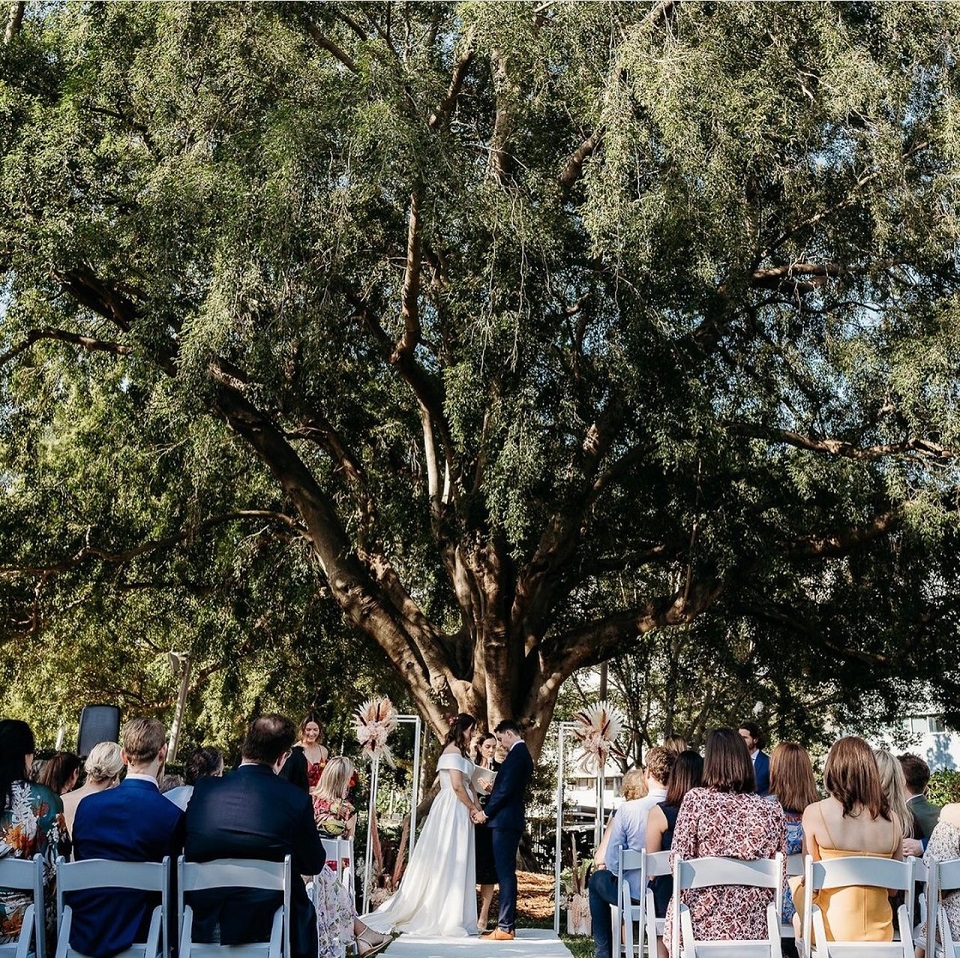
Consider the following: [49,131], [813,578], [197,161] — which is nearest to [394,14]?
[197,161]

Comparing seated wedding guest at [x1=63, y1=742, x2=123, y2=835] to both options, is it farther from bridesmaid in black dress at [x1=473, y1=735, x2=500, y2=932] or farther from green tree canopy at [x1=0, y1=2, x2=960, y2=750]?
bridesmaid in black dress at [x1=473, y1=735, x2=500, y2=932]

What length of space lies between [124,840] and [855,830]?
3346 mm

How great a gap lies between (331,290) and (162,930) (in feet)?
22.5

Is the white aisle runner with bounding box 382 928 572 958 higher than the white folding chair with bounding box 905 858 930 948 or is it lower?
lower

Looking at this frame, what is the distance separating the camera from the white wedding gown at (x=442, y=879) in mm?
10109

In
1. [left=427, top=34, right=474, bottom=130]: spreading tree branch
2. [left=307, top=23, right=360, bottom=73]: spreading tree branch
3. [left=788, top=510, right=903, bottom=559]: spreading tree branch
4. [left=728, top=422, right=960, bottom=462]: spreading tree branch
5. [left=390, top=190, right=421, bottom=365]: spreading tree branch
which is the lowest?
[left=788, top=510, right=903, bottom=559]: spreading tree branch

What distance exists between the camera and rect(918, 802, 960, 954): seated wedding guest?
19.1 ft

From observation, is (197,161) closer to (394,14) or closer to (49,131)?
(49,131)

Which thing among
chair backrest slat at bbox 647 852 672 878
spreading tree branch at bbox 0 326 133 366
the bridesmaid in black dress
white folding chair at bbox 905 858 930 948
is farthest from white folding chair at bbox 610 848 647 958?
spreading tree branch at bbox 0 326 133 366

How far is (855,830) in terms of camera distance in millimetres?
5387

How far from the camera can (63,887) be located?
17.0 ft

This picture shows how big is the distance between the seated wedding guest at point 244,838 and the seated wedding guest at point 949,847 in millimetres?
3090

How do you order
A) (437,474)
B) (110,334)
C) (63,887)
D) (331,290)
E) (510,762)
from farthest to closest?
(110,334), (437,474), (331,290), (510,762), (63,887)

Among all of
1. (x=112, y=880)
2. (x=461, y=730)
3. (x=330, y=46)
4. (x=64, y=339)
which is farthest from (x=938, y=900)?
(x=64, y=339)
